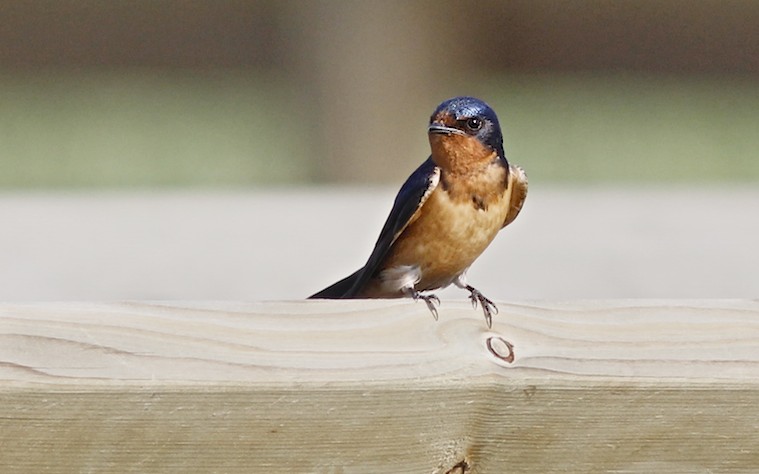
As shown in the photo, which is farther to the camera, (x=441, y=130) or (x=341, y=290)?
(x=441, y=130)

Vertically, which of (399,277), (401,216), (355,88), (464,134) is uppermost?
(464,134)

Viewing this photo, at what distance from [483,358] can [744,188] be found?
3272 mm

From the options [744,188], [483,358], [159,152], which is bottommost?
[159,152]

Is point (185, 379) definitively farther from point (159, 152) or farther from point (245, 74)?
point (245, 74)

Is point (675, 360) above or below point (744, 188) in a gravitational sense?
above

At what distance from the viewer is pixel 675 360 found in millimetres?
1907

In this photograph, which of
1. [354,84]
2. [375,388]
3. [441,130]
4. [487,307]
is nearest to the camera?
[375,388]

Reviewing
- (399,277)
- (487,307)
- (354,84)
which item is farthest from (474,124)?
(354,84)

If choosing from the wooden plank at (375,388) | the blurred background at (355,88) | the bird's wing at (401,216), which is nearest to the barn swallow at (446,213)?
the bird's wing at (401,216)

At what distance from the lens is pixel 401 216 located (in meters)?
2.52

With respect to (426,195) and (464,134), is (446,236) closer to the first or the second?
(426,195)

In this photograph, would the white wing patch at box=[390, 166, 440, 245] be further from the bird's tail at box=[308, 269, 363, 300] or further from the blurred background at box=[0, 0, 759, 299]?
the blurred background at box=[0, 0, 759, 299]

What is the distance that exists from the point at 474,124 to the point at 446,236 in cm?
23

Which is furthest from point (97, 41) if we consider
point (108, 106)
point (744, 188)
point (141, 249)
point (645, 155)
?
point (141, 249)
